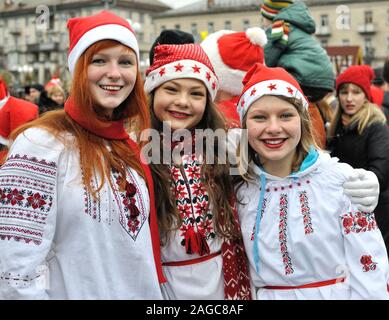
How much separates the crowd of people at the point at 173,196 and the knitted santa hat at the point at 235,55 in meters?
0.80

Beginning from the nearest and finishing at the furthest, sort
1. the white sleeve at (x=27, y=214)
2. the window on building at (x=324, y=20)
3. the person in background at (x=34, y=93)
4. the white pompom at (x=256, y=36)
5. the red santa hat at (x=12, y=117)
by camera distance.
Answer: the white sleeve at (x=27, y=214), the white pompom at (x=256, y=36), the red santa hat at (x=12, y=117), the person in background at (x=34, y=93), the window on building at (x=324, y=20)

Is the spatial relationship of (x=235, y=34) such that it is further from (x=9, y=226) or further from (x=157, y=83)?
(x=9, y=226)

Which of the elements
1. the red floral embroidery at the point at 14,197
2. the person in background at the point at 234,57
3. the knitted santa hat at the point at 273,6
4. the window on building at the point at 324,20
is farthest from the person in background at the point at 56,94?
the window on building at the point at 324,20

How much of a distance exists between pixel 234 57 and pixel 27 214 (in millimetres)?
2138

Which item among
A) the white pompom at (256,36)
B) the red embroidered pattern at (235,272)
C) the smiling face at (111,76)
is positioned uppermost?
the white pompom at (256,36)

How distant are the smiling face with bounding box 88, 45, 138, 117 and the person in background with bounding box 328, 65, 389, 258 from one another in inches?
98.1

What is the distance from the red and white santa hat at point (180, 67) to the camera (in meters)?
2.55

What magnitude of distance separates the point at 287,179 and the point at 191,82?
0.66m

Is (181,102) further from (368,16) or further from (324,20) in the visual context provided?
(368,16)

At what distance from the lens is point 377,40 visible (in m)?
43.2

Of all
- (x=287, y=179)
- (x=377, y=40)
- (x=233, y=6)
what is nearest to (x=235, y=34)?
(x=287, y=179)

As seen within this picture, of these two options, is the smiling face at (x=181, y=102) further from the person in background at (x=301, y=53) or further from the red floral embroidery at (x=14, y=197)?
the person in background at (x=301, y=53)

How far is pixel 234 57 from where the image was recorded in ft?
11.8

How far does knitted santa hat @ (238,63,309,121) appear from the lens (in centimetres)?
243
